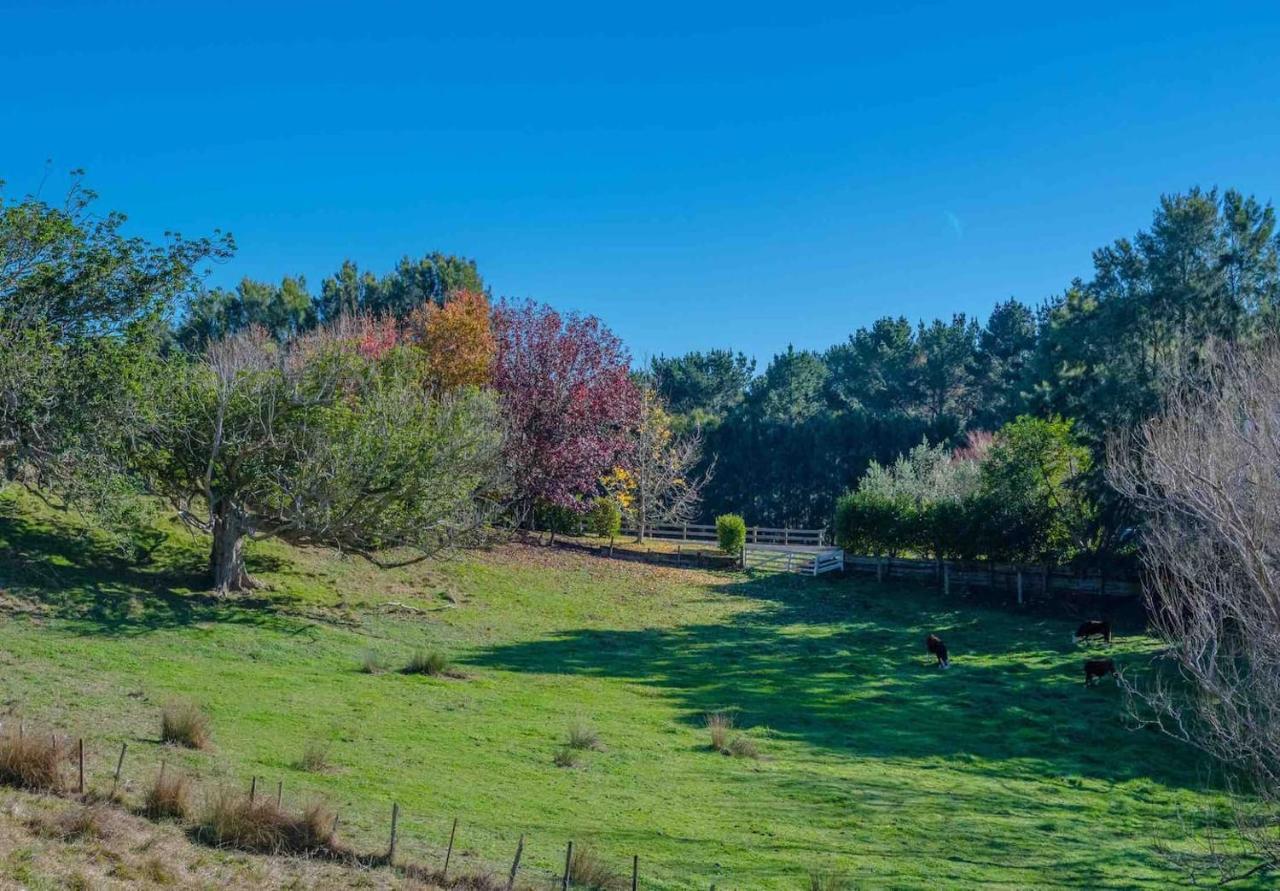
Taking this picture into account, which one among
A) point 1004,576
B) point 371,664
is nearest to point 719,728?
point 371,664

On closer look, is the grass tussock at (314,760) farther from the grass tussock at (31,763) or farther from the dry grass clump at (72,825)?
the dry grass clump at (72,825)

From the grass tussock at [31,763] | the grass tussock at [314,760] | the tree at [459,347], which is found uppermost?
the tree at [459,347]

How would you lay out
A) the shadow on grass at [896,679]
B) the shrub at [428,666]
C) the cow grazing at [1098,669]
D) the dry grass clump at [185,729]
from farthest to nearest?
the cow grazing at [1098,669] → the shrub at [428,666] → the shadow on grass at [896,679] → the dry grass clump at [185,729]

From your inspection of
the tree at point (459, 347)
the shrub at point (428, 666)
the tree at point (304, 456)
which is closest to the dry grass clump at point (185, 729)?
the shrub at point (428, 666)

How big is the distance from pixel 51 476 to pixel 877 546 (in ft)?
97.8

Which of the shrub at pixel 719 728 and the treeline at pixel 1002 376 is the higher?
the treeline at pixel 1002 376

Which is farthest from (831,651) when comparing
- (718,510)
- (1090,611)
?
(718,510)

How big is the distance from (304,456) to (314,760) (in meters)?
12.1

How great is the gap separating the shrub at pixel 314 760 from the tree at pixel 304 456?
1102 cm

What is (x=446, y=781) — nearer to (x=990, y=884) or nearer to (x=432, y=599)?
(x=990, y=884)

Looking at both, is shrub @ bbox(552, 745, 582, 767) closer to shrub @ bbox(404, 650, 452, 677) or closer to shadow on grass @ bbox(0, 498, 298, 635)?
shrub @ bbox(404, 650, 452, 677)

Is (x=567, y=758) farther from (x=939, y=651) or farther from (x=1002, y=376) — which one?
(x=1002, y=376)

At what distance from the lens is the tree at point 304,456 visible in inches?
925

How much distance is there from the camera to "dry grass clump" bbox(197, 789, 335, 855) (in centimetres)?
998
